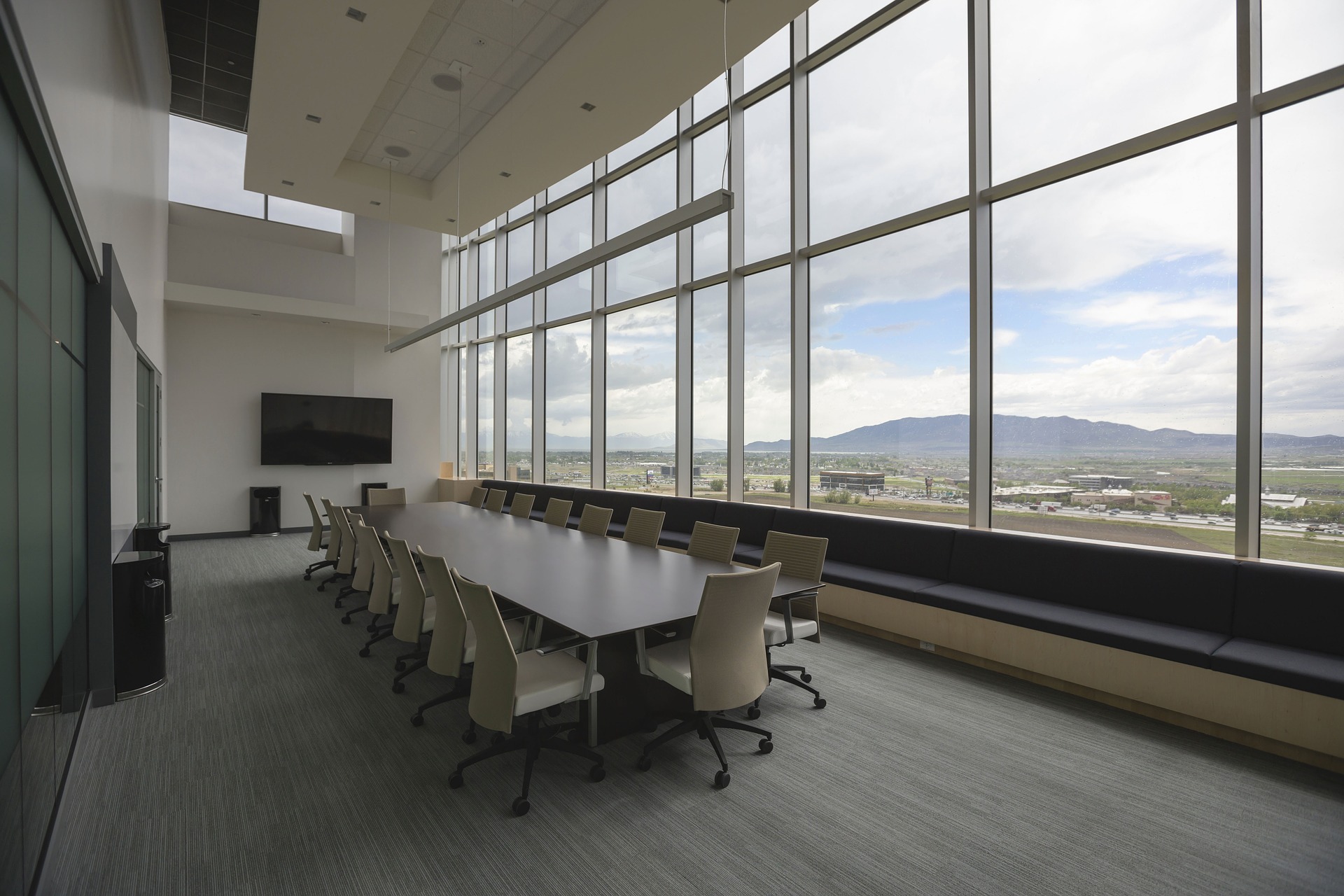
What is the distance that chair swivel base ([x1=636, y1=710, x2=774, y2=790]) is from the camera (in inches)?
112

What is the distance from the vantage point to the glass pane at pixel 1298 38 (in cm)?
367

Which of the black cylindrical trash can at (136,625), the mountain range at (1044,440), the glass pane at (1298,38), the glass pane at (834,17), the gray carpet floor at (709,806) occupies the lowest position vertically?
the gray carpet floor at (709,806)

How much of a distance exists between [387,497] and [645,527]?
4840 millimetres

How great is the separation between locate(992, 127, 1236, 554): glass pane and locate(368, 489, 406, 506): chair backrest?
7.40 m

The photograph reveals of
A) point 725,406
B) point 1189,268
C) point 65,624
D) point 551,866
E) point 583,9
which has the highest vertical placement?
point 583,9

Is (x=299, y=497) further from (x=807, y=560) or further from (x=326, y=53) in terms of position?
(x=807, y=560)

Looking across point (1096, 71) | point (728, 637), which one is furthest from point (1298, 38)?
point (728, 637)

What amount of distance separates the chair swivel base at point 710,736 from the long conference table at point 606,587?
0.83ft

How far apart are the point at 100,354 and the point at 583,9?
3990 mm

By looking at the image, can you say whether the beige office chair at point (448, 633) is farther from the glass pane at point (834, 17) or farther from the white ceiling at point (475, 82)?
the glass pane at point (834, 17)

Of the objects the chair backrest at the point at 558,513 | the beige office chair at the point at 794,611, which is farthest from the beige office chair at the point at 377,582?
the beige office chair at the point at 794,611

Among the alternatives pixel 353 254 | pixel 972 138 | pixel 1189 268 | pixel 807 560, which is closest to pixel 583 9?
pixel 972 138

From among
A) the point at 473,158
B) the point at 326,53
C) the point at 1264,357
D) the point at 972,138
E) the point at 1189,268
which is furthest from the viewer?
the point at 473,158

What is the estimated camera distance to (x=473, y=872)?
7.37ft
